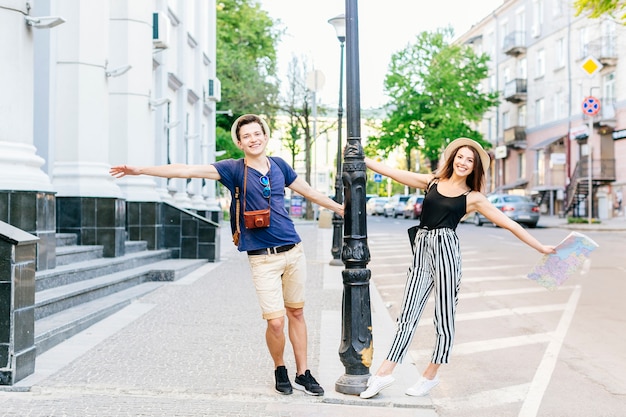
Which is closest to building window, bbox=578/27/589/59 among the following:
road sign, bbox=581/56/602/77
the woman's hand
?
road sign, bbox=581/56/602/77

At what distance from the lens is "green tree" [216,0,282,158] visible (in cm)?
3769

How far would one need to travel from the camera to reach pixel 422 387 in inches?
210

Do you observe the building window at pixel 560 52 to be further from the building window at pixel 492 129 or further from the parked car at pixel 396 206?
the parked car at pixel 396 206

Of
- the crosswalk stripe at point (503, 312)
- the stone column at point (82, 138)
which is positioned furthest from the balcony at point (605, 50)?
the stone column at point (82, 138)

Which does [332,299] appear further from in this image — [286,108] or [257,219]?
[286,108]

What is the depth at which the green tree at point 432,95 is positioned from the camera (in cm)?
5253

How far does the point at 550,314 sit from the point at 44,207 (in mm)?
5838

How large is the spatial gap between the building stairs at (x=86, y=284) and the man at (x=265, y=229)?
2160 millimetres

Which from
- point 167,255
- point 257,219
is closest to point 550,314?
point 257,219

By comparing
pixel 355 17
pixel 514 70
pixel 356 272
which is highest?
pixel 514 70

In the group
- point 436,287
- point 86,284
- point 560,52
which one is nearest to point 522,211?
point 560,52

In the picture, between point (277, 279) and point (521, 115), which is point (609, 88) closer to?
point (521, 115)

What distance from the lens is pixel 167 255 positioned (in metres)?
13.8

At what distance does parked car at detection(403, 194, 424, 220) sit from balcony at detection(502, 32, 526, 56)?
11789mm
